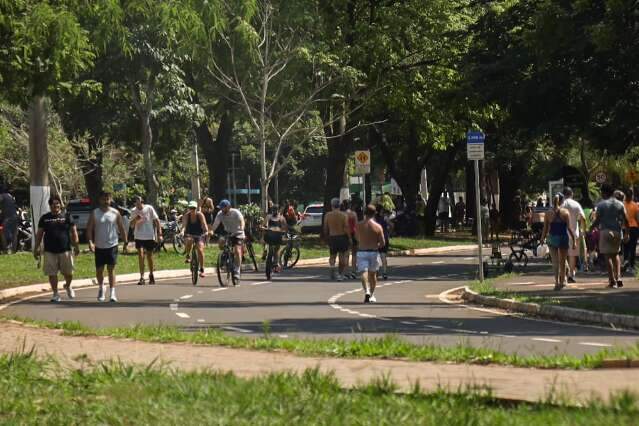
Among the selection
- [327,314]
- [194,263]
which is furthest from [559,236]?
[194,263]

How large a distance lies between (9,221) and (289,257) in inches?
368

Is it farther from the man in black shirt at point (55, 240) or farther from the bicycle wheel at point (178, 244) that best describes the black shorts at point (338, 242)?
the bicycle wheel at point (178, 244)

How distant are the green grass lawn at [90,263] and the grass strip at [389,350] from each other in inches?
539

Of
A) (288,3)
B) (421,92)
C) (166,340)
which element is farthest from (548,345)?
(421,92)

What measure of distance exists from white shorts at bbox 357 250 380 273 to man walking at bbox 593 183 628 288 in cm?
424

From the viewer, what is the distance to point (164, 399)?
10.0 metres

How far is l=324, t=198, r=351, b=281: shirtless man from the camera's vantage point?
33.2m

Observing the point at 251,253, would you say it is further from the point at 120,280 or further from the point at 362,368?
the point at 362,368

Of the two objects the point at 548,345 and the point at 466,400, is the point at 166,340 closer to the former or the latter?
the point at 548,345

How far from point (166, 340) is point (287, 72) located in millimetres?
30121

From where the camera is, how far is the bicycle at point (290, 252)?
126 ft

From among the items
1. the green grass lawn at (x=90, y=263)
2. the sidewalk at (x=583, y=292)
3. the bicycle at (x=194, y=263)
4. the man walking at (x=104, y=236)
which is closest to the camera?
the sidewalk at (x=583, y=292)

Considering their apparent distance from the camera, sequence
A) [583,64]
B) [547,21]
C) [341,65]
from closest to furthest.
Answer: [547,21], [583,64], [341,65]

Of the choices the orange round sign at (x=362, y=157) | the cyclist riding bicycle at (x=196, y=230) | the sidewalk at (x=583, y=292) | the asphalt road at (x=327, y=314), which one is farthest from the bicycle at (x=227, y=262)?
the orange round sign at (x=362, y=157)
